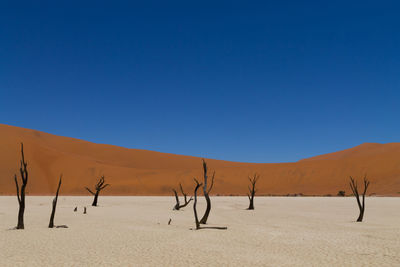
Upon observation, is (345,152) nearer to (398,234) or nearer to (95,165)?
(95,165)

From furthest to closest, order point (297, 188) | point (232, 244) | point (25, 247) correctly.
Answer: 1. point (297, 188)
2. point (232, 244)
3. point (25, 247)

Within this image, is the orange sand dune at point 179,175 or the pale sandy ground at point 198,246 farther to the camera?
the orange sand dune at point 179,175

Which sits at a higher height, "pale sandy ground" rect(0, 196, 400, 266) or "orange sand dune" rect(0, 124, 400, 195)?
"orange sand dune" rect(0, 124, 400, 195)

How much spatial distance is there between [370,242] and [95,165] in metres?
71.2

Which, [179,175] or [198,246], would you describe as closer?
[198,246]

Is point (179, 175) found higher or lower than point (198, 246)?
higher

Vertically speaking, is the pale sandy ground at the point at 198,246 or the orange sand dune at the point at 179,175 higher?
the orange sand dune at the point at 179,175

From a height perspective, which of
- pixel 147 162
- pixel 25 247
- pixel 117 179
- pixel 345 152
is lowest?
pixel 25 247

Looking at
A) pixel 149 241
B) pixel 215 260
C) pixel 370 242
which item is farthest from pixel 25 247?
pixel 370 242

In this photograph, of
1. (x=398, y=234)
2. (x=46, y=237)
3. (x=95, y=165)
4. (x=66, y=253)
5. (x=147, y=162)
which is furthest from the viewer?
(x=147, y=162)

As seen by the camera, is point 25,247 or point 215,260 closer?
point 215,260

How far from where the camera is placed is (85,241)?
13047 millimetres

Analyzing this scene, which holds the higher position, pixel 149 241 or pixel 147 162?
pixel 147 162

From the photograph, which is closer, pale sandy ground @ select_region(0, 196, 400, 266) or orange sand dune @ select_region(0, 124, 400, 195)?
pale sandy ground @ select_region(0, 196, 400, 266)
